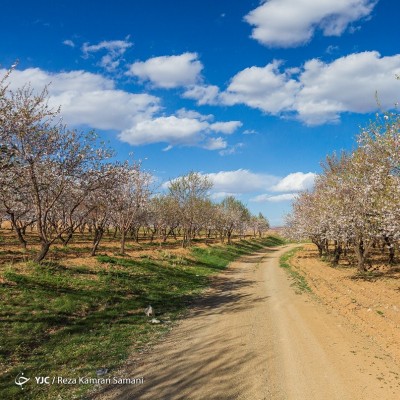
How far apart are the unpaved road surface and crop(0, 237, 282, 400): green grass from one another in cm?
146

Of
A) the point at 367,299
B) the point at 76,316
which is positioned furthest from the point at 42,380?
the point at 367,299

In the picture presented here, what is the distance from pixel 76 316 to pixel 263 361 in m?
9.41

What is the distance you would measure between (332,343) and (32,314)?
43.4 ft

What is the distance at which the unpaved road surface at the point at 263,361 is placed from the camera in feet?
32.1

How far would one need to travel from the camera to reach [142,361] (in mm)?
12180

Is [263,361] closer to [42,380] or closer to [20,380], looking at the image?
[42,380]

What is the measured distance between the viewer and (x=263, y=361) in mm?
12086

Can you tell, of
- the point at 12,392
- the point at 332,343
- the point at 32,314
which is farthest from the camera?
the point at 32,314

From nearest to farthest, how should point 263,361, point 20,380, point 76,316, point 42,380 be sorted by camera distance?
point 20,380, point 42,380, point 263,361, point 76,316

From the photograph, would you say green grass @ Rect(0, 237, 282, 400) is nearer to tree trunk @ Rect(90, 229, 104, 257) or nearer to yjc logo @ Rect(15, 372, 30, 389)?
yjc logo @ Rect(15, 372, 30, 389)

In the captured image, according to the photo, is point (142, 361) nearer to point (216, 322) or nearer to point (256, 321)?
point (216, 322)

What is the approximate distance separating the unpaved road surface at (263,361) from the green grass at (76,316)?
4.77 ft

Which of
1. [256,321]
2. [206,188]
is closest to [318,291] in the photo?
[256,321]

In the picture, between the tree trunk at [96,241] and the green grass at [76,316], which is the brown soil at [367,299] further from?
the tree trunk at [96,241]
